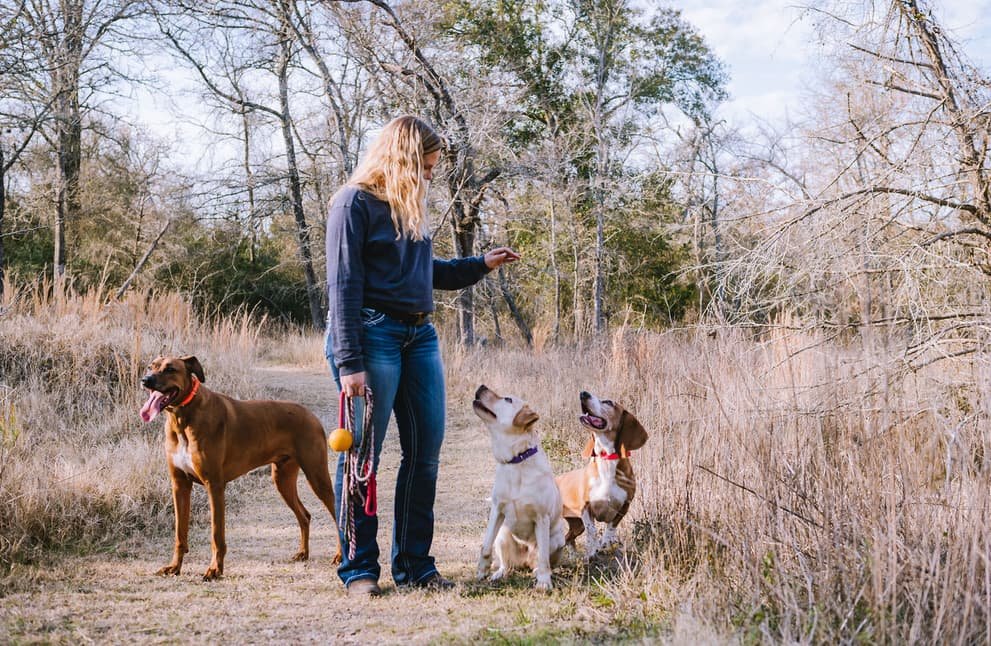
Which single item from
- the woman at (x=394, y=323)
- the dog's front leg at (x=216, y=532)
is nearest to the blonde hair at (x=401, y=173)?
the woman at (x=394, y=323)

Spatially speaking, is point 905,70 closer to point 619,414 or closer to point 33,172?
point 619,414

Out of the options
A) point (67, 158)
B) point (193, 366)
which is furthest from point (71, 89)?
point (193, 366)

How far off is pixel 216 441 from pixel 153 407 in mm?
349

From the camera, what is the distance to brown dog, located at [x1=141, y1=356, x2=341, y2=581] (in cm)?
371

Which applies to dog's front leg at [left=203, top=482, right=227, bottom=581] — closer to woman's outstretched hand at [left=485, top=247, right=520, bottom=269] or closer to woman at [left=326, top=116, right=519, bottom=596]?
woman at [left=326, top=116, right=519, bottom=596]

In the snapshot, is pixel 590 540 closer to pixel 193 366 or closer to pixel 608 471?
pixel 608 471

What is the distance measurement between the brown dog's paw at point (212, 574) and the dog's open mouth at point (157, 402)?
2.59ft

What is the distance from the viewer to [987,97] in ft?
16.2

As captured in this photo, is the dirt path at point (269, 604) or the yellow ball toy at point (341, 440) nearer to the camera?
the dirt path at point (269, 604)

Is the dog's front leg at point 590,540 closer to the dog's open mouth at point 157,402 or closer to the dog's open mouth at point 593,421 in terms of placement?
the dog's open mouth at point 593,421

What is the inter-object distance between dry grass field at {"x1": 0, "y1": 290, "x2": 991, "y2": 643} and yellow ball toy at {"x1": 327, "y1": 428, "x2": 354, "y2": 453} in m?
0.69

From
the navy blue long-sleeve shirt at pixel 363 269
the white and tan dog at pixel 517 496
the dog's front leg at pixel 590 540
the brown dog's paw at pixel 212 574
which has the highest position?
the navy blue long-sleeve shirt at pixel 363 269

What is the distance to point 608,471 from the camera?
3.84m

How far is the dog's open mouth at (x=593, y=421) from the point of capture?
147 inches
